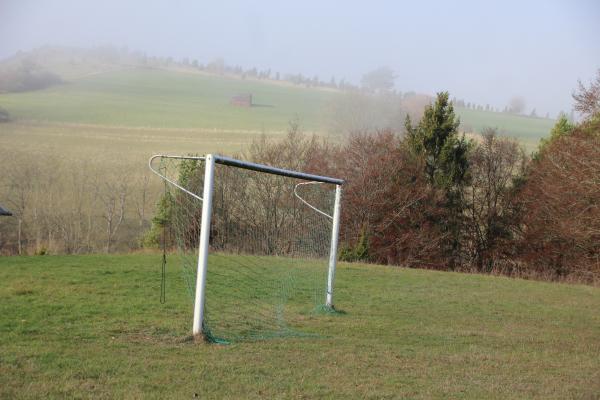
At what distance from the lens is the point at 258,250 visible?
11688 mm

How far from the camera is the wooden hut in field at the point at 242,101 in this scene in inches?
3036

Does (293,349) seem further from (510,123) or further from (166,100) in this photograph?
(510,123)

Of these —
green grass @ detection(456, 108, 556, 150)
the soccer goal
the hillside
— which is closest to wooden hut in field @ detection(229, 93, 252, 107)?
the hillside

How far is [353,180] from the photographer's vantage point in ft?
106

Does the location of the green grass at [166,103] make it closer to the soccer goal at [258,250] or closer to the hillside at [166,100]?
the hillside at [166,100]

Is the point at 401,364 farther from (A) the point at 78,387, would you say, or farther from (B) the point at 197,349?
(A) the point at 78,387

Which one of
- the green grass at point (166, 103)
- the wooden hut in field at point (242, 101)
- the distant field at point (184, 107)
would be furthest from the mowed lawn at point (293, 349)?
the wooden hut in field at point (242, 101)

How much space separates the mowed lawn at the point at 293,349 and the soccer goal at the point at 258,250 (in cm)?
64

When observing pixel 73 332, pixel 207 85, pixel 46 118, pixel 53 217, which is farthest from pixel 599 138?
pixel 207 85

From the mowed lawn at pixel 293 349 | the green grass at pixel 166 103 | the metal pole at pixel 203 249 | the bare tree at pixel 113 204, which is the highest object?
the green grass at pixel 166 103

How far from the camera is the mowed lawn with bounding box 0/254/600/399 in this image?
19.2 feet

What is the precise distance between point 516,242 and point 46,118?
45883mm

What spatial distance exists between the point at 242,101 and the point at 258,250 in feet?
223

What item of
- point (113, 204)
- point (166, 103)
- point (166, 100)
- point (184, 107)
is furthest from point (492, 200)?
point (166, 100)
